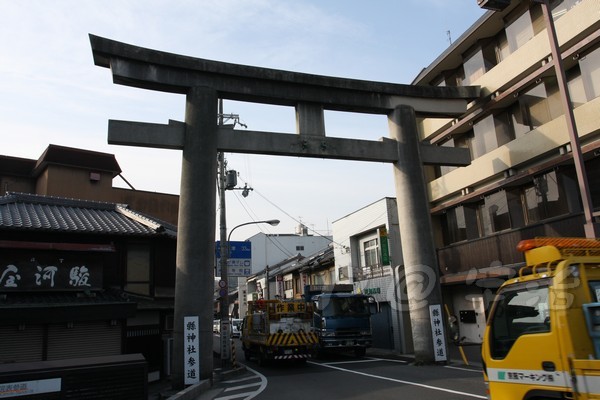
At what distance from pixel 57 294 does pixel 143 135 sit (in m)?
5.58

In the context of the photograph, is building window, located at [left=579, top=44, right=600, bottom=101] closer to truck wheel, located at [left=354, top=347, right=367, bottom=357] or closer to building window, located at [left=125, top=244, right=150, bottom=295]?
truck wheel, located at [left=354, top=347, right=367, bottom=357]

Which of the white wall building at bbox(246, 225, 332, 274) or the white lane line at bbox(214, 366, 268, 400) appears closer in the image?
the white lane line at bbox(214, 366, 268, 400)

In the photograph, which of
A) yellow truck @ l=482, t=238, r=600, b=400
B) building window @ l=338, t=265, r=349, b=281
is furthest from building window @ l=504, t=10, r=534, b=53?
building window @ l=338, t=265, r=349, b=281

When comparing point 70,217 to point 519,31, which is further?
point 519,31

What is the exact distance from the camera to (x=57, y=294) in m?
13.6

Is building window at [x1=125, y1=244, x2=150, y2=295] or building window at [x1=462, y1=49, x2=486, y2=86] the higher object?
building window at [x1=462, y1=49, x2=486, y2=86]

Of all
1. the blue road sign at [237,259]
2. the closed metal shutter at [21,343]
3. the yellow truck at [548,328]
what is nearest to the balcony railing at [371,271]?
the blue road sign at [237,259]

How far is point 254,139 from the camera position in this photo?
1648cm

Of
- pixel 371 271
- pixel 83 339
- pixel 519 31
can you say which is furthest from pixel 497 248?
pixel 83 339

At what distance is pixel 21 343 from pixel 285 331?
10.1m

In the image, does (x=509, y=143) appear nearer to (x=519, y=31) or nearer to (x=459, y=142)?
(x=459, y=142)

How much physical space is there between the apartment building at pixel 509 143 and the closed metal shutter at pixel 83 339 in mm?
14090

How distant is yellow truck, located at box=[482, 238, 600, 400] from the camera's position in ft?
17.0

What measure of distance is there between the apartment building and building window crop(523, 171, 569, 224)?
0.04 m
